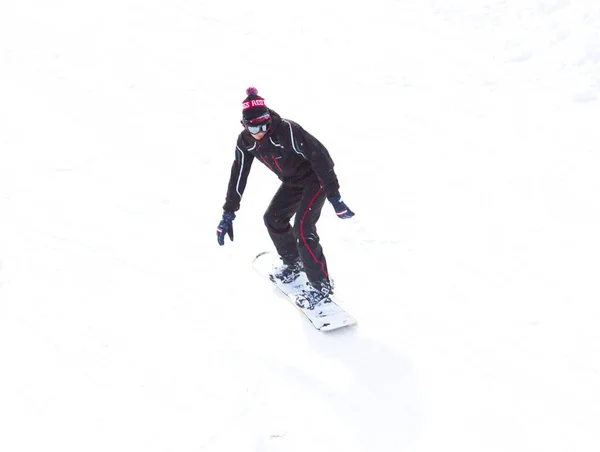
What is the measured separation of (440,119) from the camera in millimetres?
9211

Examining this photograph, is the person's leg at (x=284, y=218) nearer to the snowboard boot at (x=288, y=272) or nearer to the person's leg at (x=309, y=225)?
the snowboard boot at (x=288, y=272)

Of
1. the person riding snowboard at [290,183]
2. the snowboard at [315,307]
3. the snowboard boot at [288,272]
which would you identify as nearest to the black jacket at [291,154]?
the person riding snowboard at [290,183]

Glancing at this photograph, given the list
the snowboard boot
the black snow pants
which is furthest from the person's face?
the snowboard boot

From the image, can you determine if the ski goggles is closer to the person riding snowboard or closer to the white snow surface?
the person riding snowboard

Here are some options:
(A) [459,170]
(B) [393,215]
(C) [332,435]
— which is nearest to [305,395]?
(C) [332,435]

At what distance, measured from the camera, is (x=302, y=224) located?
4.62 m

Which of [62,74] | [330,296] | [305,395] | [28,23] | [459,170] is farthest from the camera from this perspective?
[28,23]

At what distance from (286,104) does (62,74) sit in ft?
15.0

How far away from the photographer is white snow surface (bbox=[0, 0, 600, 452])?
141 inches

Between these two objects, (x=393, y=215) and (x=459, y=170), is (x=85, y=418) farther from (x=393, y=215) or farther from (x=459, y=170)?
(x=459, y=170)

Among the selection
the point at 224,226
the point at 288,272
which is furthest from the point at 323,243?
the point at 224,226

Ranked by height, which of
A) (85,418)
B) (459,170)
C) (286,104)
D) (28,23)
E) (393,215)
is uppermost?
(28,23)

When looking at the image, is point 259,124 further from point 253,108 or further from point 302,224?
point 302,224

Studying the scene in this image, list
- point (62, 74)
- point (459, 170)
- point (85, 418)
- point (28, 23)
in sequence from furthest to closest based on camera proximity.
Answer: point (28, 23), point (62, 74), point (459, 170), point (85, 418)
